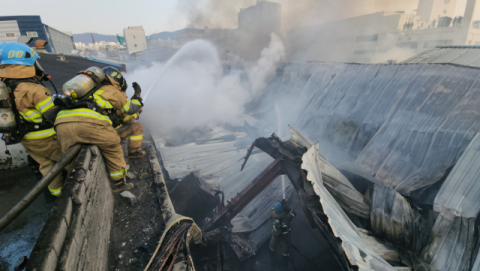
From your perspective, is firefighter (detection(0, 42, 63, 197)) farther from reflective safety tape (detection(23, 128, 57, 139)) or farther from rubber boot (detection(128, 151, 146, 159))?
rubber boot (detection(128, 151, 146, 159))

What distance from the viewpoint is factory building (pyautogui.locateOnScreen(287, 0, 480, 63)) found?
17.5 m

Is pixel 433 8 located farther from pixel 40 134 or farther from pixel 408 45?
pixel 40 134

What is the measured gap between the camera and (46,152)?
8.27 ft

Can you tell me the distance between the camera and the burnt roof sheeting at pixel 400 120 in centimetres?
371

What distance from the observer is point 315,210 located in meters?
2.66

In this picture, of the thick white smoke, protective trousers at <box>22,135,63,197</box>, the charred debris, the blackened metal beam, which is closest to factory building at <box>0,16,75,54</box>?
the thick white smoke

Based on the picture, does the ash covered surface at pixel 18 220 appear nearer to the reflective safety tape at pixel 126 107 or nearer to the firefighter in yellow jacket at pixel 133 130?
the firefighter in yellow jacket at pixel 133 130

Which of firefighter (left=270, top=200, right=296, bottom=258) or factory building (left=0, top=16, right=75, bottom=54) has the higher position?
factory building (left=0, top=16, right=75, bottom=54)

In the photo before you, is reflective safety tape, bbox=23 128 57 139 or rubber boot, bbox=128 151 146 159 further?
rubber boot, bbox=128 151 146 159

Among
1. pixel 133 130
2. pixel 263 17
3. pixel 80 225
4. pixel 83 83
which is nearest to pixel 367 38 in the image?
pixel 263 17

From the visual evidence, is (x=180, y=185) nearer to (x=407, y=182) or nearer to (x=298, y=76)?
(x=407, y=182)

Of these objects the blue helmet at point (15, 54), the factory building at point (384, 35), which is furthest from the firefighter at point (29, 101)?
the factory building at point (384, 35)

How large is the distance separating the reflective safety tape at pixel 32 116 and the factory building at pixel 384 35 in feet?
73.0

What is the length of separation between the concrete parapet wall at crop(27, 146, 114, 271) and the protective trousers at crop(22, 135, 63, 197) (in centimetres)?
59
